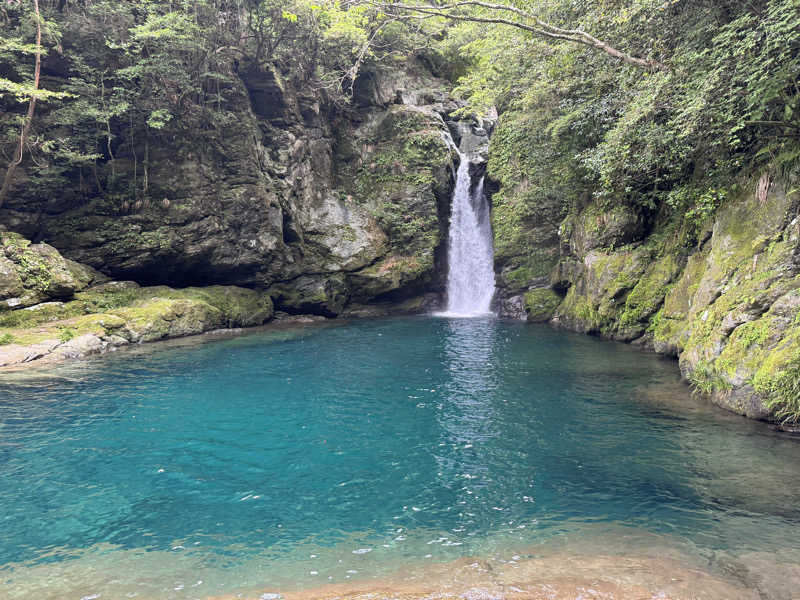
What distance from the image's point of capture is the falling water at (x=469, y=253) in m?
24.8

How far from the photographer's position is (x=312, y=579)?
4137 millimetres

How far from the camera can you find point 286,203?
2253cm

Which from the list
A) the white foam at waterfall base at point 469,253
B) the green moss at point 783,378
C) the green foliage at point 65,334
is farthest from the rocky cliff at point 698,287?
the green foliage at point 65,334

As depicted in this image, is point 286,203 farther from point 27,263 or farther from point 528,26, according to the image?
point 528,26

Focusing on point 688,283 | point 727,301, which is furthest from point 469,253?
point 727,301

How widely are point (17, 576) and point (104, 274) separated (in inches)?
642

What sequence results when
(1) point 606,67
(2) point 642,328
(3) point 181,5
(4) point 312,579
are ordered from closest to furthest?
(4) point 312,579, (1) point 606,67, (2) point 642,328, (3) point 181,5

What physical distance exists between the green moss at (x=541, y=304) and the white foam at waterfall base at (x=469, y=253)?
127 inches

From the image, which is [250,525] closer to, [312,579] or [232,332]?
[312,579]

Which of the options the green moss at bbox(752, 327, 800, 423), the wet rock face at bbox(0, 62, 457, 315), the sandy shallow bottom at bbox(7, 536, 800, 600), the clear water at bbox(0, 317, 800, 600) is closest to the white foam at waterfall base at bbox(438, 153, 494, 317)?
the wet rock face at bbox(0, 62, 457, 315)

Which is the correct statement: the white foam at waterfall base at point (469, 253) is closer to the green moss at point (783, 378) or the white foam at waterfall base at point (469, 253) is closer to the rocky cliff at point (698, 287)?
the rocky cliff at point (698, 287)

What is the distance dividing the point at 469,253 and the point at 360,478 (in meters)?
20.0

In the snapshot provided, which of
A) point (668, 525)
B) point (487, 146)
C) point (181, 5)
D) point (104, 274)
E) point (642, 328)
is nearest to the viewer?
point (668, 525)

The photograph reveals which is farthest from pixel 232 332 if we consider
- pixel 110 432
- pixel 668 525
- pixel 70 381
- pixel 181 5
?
pixel 668 525
